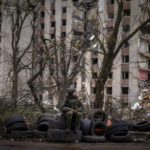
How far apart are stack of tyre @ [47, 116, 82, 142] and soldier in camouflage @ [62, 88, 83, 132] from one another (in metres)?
0.22

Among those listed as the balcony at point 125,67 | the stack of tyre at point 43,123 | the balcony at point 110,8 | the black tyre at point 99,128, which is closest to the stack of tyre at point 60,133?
the black tyre at point 99,128

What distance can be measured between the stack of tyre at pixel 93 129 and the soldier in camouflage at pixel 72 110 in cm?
63

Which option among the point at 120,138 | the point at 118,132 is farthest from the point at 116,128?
the point at 120,138

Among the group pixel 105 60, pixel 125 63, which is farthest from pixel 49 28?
pixel 105 60

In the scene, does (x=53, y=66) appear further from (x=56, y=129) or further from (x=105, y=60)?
(x=56, y=129)

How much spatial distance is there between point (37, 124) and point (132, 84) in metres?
→ 34.3

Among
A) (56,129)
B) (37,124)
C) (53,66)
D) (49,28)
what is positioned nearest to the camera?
(56,129)

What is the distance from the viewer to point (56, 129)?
10.7 meters

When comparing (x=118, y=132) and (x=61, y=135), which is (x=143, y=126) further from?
(x=61, y=135)

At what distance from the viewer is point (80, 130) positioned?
11.0 m

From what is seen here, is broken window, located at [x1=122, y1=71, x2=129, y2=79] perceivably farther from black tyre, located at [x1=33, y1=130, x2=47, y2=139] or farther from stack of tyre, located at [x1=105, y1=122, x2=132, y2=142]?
black tyre, located at [x1=33, y1=130, x2=47, y2=139]

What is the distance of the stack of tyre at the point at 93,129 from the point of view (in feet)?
36.0

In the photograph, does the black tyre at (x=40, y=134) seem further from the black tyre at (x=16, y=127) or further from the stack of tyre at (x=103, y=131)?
the stack of tyre at (x=103, y=131)

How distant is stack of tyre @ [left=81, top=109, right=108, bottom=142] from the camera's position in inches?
432
